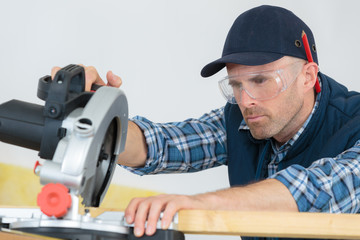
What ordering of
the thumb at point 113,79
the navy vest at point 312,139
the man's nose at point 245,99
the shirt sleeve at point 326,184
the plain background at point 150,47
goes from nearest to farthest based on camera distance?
1. the shirt sleeve at point 326,184
2. the thumb at point 113,79
3. the navy vest at point 312,139
4. the man's nose at point 245,99
5. the plain background at point 150,47

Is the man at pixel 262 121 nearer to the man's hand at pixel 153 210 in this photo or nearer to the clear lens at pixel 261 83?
the clear lens at pixel 261 83

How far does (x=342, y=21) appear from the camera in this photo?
12.4ft

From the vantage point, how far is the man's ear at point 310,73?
2.18m

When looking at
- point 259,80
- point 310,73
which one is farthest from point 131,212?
point 310,73

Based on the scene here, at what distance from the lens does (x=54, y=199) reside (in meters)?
1.00

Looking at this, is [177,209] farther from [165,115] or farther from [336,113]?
[165,115]

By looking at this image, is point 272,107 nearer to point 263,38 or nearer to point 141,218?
point 263,38

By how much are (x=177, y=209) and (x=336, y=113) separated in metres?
1.26

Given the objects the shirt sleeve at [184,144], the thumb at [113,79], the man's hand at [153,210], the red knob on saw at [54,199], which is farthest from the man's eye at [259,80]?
the red knob on saw at [54,199]

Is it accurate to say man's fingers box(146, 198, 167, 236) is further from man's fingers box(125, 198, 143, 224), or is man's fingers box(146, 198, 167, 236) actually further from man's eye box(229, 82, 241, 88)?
man's eye box(229, 82, 241, 88)

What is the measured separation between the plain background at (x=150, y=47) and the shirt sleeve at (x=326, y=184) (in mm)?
2049

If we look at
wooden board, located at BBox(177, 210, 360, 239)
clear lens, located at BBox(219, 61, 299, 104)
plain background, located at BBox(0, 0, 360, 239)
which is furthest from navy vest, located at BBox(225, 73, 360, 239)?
plain background, located at BBox(0, 0, 360, 239)

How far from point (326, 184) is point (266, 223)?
462mm

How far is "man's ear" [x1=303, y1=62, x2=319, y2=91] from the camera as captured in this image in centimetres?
218
